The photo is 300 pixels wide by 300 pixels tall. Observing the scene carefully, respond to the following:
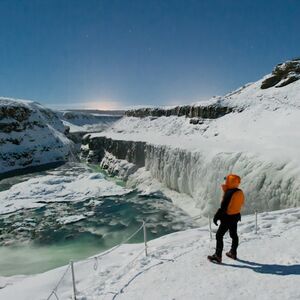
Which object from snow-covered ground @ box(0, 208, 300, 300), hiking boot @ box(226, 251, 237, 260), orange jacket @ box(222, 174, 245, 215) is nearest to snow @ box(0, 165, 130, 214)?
snow-covered ground @ box(0, 208, 300, 300)

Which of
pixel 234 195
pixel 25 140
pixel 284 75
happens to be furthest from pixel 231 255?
pixel 25 140

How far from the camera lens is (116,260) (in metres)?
8.27

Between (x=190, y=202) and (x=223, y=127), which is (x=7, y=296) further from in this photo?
(x=223, y=127)

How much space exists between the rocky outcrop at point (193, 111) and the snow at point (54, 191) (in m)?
14.9

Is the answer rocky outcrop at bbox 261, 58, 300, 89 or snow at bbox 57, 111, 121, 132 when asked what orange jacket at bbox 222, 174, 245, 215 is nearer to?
rocky outcrop at bbox 261, 58, 300, 89

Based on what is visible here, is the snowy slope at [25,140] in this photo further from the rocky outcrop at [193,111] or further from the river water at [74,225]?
the river water at [74,225]

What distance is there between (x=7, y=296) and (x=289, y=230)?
21.7 feet

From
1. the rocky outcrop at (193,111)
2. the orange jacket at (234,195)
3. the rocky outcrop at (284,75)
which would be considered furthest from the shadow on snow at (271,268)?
the rocky outcrop at (284,75)

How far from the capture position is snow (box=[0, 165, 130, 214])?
26.0m

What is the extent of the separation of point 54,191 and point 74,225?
1081 cm

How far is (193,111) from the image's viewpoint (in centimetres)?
4303

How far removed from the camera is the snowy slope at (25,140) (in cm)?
4866

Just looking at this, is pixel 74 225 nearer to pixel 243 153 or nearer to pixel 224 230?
pixel 243 153

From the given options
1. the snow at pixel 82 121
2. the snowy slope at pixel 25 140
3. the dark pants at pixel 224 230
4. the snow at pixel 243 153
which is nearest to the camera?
the dark pants at pixel 224 230
